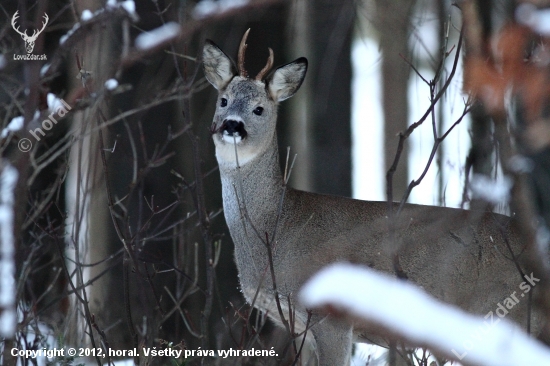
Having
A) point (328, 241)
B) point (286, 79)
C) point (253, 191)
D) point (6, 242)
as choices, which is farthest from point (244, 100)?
point (6, 242)

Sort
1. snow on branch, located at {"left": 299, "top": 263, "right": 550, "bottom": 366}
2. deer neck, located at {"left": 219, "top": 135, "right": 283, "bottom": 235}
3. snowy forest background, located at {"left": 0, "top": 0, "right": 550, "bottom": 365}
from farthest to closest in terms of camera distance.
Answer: deer neck, located at {"left": 219, "top": 135, "right": 283, "bottom": 235} → snowy forest background, located at {"left": 0, "top": 0, "right": 550, "bottom": 365} → snow on branch, located at {"left": 299, "top": 263, "right": 550, "bottom": 366}

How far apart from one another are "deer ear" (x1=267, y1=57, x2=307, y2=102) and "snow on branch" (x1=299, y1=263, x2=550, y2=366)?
1.23 metres

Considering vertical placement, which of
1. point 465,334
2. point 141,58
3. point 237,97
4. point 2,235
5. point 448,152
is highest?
point 141,58

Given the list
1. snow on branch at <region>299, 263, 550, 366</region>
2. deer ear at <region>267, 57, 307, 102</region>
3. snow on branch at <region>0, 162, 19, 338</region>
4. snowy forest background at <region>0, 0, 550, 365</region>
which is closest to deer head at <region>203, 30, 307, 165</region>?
deer ear at <region>267, 57, 307, 102</region>

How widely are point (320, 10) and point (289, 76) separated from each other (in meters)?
1.64

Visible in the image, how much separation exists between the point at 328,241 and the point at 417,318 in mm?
1120

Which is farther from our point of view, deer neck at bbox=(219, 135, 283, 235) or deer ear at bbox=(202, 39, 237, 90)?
deer ear at bbox=(202, 39, 237, 90)

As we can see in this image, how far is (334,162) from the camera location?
8125 millimetres

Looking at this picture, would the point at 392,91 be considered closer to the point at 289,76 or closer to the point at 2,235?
the point at 289,76

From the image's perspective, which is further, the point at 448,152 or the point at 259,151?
the point at 448,152

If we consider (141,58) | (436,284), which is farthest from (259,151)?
(141,58)

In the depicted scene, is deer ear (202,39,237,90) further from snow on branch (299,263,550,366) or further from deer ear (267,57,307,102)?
snow on branch (299,263,550,366)

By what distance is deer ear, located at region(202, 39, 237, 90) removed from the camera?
4.66m

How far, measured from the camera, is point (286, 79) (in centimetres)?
474
